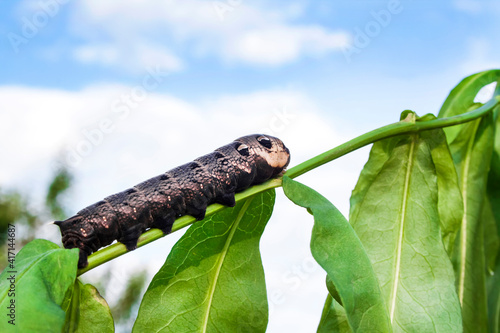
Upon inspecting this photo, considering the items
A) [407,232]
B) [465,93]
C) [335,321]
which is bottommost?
[335,321]

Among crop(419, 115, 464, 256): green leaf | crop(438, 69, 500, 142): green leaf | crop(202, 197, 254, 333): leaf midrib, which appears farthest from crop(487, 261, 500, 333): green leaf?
crop(202, 197, 254, 333): leaf midrib

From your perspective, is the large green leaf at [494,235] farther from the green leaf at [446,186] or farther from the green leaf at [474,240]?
the green leaf at [446,186]

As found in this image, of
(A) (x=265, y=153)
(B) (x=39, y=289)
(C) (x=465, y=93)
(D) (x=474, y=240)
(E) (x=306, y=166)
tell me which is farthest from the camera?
(C) (x=465, y=93)

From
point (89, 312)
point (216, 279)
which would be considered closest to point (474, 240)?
point (216, 279)

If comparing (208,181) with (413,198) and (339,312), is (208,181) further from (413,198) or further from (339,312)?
(413,198)

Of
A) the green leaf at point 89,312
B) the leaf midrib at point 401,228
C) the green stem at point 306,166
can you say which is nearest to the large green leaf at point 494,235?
the green stem at point 306,166

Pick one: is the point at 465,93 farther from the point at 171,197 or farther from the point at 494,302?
the point at 171,197

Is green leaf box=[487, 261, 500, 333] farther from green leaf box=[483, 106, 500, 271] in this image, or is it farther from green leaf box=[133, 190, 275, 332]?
green leaf box=[133, 190, 275, 332]
